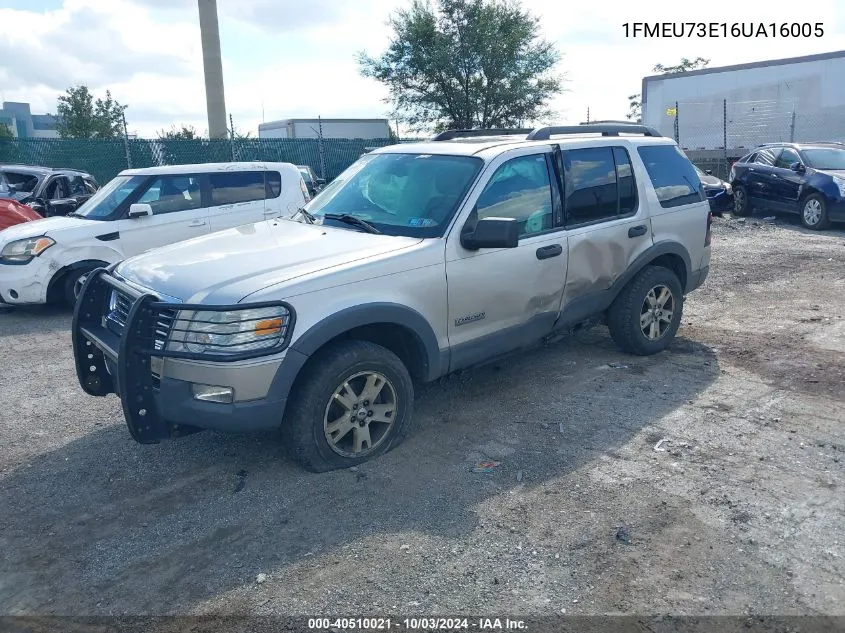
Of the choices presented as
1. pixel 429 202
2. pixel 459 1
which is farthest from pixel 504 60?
pixel 429 202

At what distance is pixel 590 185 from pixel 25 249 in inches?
250

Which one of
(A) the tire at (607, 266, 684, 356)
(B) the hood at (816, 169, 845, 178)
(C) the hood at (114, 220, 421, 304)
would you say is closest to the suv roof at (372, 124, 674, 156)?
(C) the hood at (114, 220, 421, 304)

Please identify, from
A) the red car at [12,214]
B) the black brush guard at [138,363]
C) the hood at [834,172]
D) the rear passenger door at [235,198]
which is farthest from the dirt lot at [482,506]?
→ the hood at [834,172]

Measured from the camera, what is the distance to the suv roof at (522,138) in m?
5.16

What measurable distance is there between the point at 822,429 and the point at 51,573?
4520 millimetres

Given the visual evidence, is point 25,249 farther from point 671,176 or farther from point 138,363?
point 671,176

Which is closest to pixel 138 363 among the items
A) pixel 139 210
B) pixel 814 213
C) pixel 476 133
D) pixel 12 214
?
pixel 476 133

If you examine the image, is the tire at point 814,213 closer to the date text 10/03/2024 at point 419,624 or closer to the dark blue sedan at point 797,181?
the dark blue sedan at point 797,181

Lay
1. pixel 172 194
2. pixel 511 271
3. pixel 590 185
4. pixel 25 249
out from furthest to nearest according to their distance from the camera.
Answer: pixel 172 194 → pixel 25 249 → pixel 590 185 → pixel 511 271

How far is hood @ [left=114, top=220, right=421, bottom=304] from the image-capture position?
387cm

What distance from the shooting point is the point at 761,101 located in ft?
87.2

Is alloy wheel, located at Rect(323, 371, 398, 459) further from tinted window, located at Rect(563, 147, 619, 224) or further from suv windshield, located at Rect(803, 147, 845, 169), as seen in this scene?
suv windshield, located at Rect(803, 147, 845, 169)

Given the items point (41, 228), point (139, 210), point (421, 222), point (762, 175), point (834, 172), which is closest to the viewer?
point (421, 222)

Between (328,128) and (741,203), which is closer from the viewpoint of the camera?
(741,203)
